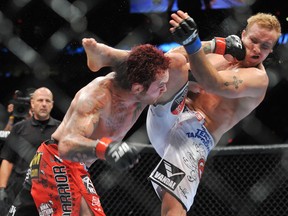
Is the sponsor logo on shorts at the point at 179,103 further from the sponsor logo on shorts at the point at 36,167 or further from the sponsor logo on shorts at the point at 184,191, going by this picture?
the sponsor logo on shorts at the point at 36,167

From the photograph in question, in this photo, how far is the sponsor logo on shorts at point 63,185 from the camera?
2131mm

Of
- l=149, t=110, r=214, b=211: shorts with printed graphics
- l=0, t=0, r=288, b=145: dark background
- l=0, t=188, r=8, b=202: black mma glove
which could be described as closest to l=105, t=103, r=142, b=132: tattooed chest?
l=149, t=110, r=214, b=211: shorts with printed graphics

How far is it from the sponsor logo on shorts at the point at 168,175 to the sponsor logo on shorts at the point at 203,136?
154 millimetres

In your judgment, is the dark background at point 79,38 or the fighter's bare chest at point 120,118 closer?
the fighter's bare chest at point 120,118

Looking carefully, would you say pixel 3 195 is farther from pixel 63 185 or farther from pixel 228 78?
pixel 228 78

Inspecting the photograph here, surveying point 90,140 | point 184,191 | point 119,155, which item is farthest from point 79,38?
point 119,155

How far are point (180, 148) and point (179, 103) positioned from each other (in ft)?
0.62

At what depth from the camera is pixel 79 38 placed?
4.39 m

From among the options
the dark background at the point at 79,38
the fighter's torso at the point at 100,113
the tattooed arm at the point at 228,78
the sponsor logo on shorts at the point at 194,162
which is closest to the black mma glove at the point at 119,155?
the fighter's torso at the point at 100,113

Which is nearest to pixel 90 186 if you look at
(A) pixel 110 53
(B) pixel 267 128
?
(A) pixel 110 53

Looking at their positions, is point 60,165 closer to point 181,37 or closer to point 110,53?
point 110,53

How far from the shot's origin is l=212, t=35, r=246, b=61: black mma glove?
2256mm

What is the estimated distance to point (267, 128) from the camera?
14.8 feet

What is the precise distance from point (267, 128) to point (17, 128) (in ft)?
7.26
